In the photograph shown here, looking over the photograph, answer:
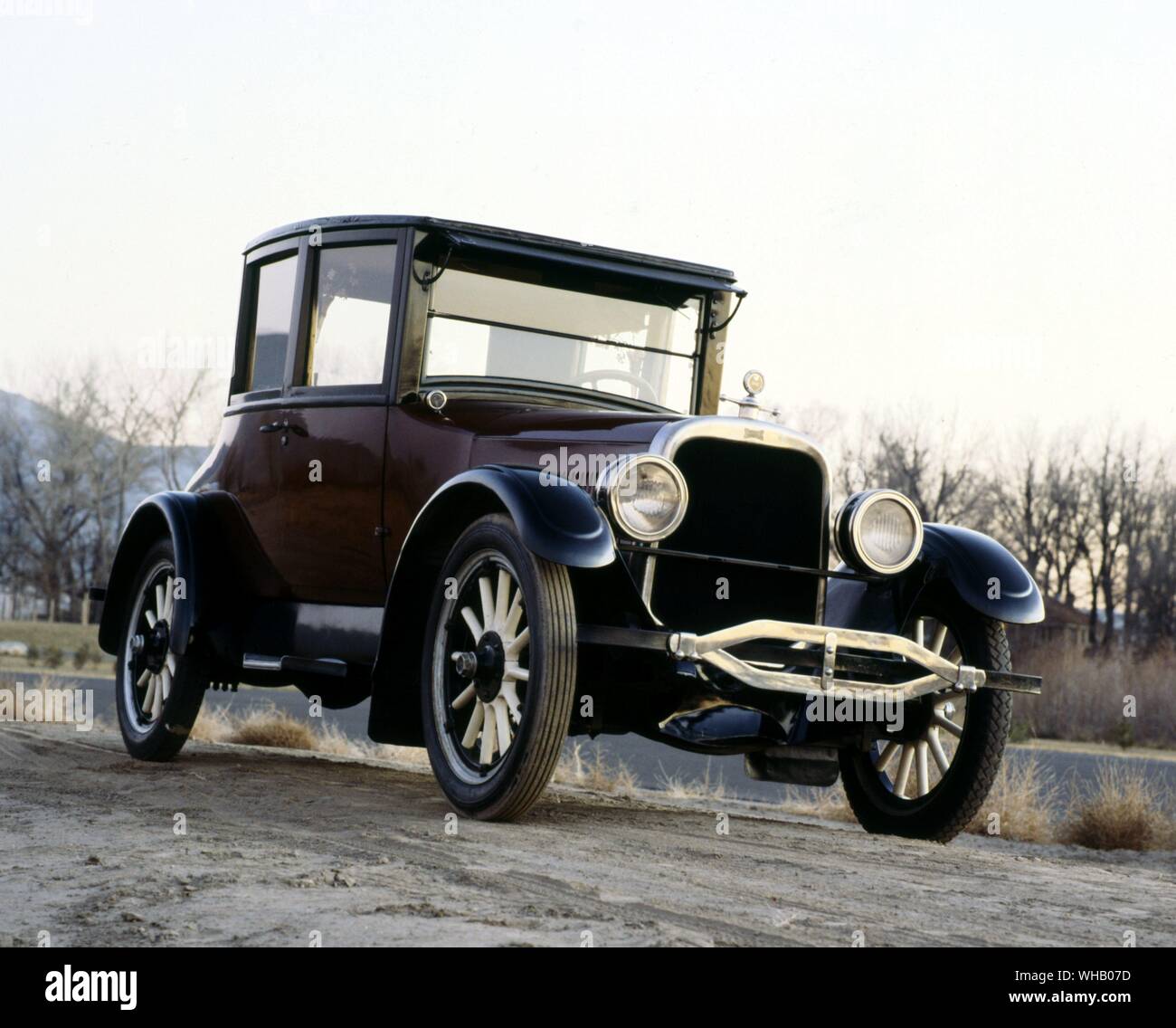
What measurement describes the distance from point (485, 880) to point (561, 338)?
3.45 metres

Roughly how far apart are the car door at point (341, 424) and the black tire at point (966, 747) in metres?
2.50

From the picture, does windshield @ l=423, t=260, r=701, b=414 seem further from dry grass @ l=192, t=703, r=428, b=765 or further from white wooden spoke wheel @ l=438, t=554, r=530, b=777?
dry grass @ l=192, t=703, r=428, b=765

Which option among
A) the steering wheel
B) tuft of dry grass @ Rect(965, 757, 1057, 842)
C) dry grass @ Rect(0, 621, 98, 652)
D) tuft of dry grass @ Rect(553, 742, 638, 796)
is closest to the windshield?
the steering wheel

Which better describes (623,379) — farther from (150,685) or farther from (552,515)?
(150,685)

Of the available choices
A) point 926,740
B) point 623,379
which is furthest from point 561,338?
point 926,740

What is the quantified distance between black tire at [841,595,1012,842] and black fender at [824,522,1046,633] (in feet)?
0.45

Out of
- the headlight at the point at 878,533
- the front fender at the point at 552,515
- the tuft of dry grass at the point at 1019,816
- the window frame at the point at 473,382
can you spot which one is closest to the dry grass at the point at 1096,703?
the tuft of dry grass at the point at 1019,816

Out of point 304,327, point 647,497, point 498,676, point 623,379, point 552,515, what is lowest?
point 498,676

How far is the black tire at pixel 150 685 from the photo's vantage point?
8.05m

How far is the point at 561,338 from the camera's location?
7.40 m

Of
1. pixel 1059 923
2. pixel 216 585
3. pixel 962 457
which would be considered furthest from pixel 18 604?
pixel 1059 923

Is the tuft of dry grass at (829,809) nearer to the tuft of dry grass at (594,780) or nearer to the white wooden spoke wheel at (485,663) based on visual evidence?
the tuft of dry grass at (594,780)

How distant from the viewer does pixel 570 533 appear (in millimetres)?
5527

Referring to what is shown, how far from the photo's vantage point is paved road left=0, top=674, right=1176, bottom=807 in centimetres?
1625
